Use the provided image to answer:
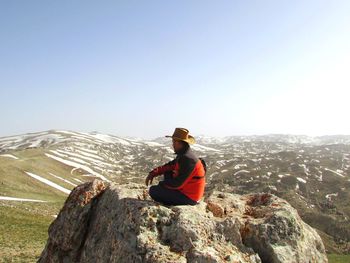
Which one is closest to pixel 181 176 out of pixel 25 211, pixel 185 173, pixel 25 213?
pixel 185 173

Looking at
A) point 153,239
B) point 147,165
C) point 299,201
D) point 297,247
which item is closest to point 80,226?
point 153,239

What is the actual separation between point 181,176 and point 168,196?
37.7 inches

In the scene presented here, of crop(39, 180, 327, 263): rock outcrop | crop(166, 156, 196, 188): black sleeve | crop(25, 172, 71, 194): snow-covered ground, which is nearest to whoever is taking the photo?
crop(39, 180, 327, 263): rock outcrop

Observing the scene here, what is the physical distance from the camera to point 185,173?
504 inches

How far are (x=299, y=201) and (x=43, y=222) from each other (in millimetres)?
78747

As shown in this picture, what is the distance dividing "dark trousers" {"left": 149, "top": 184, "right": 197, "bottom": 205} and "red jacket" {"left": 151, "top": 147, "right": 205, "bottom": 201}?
0.15m

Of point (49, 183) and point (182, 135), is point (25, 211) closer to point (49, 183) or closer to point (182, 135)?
point (49, 183)

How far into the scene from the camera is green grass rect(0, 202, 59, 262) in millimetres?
28030

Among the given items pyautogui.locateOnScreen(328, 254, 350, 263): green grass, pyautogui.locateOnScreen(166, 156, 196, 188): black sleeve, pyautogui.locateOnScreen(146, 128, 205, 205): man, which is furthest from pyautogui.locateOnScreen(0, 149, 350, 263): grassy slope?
pyautogui.locateOnScreen(166, 156, 196, 188): black sleeve

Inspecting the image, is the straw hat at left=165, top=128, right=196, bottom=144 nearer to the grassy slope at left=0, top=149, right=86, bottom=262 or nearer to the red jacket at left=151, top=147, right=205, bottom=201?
the red jacket at left=151, top=147, right=205, bottom=201

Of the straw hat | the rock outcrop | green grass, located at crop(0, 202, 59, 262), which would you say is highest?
the straw hat

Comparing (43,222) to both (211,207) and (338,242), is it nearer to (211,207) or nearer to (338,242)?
(211,207)

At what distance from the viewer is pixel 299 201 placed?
10156 centimetres

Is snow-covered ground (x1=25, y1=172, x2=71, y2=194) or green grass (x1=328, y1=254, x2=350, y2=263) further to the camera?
snow-covered ground (x1=25, y1=172, x2=71, y2=194)
